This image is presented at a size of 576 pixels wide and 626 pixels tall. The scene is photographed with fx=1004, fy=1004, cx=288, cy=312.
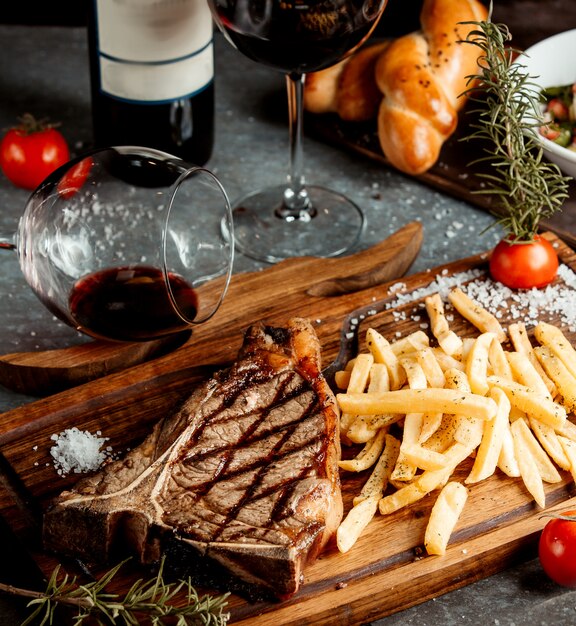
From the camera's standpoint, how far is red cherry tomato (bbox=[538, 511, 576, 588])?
8.55ft

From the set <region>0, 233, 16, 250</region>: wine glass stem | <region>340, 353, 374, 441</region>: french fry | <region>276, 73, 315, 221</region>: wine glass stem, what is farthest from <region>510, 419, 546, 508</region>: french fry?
<region>0, 233, 16, 250</region>: wine glass stem

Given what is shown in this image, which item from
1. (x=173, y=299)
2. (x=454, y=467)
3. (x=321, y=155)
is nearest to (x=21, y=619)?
(x=173, y=299)

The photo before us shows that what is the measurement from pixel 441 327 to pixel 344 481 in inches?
26.8

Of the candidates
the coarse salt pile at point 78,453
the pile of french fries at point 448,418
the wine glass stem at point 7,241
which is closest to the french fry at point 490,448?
the pile of french fries at point 448,418

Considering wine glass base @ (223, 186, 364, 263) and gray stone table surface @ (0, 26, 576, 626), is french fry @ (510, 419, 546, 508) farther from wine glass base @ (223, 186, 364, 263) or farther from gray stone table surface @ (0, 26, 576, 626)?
wine glass base @ (223, 186, 364, 263)

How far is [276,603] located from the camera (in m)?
2.56

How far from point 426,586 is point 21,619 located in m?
1.10

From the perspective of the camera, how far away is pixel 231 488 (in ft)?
8.46

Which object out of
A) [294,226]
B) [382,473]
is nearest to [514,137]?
[294,226]

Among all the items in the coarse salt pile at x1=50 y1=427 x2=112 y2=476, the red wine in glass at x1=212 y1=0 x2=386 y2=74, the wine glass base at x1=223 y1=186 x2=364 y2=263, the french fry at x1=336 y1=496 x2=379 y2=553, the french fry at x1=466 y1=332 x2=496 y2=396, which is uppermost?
the red wine in glass at x1=212 y1=0 x2=386 y2=74

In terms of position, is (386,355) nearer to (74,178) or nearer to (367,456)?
(367,456)

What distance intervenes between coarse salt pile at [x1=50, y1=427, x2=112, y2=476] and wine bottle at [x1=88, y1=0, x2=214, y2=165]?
1428mm

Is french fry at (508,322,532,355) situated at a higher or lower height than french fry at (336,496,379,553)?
higher

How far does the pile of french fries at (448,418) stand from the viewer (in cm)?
274
